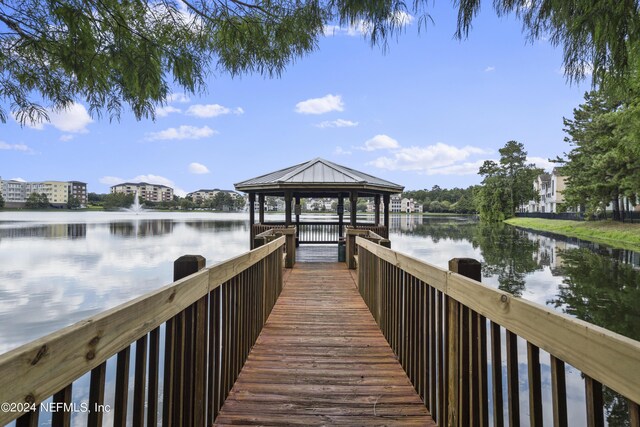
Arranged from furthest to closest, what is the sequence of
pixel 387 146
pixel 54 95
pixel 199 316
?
pixel 387 146, pixel 54 95, pixel 199 316

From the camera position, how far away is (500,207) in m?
46.6

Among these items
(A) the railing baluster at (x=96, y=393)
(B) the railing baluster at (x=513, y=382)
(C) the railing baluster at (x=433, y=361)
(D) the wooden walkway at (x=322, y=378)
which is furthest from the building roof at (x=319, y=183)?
(A) the railing baluster at (x=96, y=393)

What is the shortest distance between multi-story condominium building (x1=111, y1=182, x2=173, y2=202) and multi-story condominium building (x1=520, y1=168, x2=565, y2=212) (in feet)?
381

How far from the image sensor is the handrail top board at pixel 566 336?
0.82 m

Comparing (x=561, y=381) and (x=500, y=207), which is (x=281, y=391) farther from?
(x=500, y=207)

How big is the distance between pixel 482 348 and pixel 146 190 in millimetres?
146319

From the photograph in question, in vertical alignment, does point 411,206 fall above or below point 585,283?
above

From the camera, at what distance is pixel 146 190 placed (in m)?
131

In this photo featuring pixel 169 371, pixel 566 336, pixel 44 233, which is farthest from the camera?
pixel 44 233

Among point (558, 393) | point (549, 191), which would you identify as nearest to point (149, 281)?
point (558, 393)

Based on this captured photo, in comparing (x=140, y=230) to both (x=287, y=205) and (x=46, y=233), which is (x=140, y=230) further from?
(x=287, y=205)

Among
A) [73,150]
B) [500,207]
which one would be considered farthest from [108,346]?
[500,207]

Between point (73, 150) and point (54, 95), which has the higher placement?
point (73, 150)

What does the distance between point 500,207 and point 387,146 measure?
41.8m
